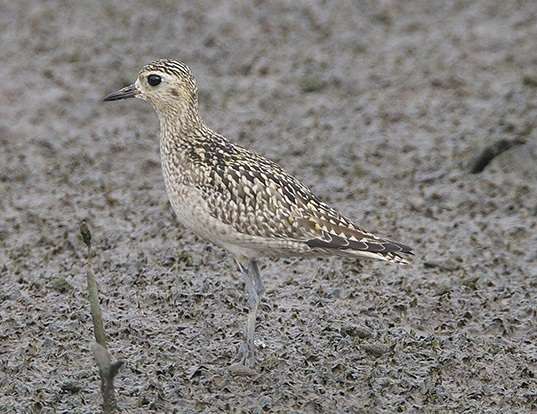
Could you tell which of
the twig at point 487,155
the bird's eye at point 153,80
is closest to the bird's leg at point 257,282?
the bird's eye at point 153,80

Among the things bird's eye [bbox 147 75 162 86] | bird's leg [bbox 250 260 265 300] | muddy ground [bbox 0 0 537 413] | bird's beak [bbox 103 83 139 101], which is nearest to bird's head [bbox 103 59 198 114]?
bird's eye [bbox 147 75 162 86]

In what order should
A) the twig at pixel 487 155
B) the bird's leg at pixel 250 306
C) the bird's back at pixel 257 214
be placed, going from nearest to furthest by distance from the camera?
the bird's back at pixel 257 214
the bird's leg at pixel 250 306
the twig at pixel 487 155

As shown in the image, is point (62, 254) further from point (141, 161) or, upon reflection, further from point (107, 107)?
point (107, 107)

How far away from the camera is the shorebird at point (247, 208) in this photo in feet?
27.7

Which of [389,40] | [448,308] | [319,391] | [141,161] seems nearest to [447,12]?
[389,40]

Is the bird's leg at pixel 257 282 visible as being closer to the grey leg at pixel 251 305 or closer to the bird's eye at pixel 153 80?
the grey leg at pixel 251 305

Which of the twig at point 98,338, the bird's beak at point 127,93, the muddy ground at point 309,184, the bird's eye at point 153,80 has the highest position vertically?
the bird's eye at point 153,80

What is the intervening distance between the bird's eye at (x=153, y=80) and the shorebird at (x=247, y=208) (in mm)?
27

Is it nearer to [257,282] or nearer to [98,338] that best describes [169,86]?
[257,282]

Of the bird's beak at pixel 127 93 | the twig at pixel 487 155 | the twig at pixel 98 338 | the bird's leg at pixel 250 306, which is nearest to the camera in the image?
the twig at pixel 98 338

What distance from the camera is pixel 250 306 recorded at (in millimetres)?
8695

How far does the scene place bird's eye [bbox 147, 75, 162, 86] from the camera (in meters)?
9.04

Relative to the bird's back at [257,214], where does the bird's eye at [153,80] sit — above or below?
above

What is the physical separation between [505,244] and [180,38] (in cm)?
731
